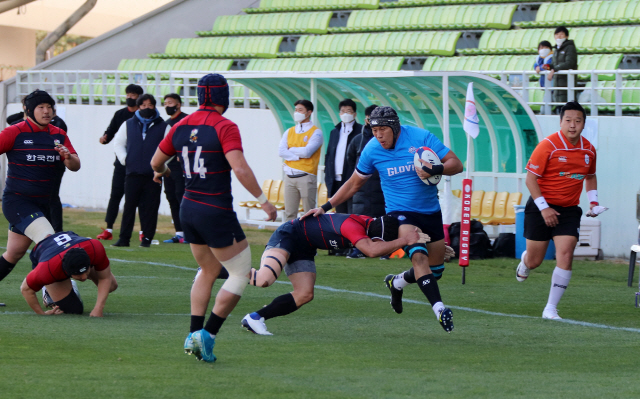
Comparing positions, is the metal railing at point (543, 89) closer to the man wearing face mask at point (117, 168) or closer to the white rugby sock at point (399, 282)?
the man wearing face mask at point (117, 168)

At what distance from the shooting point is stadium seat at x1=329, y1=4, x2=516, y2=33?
21.6m

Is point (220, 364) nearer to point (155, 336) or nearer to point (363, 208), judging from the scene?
point (155, 336)

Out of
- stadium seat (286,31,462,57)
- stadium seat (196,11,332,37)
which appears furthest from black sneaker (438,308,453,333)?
stadium seat (196,11,332,37)

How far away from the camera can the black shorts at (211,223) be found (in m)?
5.89

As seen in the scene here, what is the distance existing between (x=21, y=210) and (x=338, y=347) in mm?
3151

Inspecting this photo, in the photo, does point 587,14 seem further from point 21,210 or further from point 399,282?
point 21,210

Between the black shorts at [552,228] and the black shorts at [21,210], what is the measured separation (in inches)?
170

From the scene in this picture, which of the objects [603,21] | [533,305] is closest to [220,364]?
[533,305]

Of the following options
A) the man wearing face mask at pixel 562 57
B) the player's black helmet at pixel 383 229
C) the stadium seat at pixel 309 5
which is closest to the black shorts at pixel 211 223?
the player's black helmet at pixel 383 229

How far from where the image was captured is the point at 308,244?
718 cm

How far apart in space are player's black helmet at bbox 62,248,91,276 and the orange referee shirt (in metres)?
3.94

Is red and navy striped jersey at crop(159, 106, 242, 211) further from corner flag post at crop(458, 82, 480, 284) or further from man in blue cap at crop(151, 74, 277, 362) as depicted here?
corner flag post at crop(458, 82, 480, 284)

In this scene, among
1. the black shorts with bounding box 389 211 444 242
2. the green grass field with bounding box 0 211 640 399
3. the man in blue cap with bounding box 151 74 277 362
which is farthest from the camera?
the black shorts with bounding box 389 211 444 242

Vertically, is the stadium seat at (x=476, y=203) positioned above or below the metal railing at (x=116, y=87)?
below
